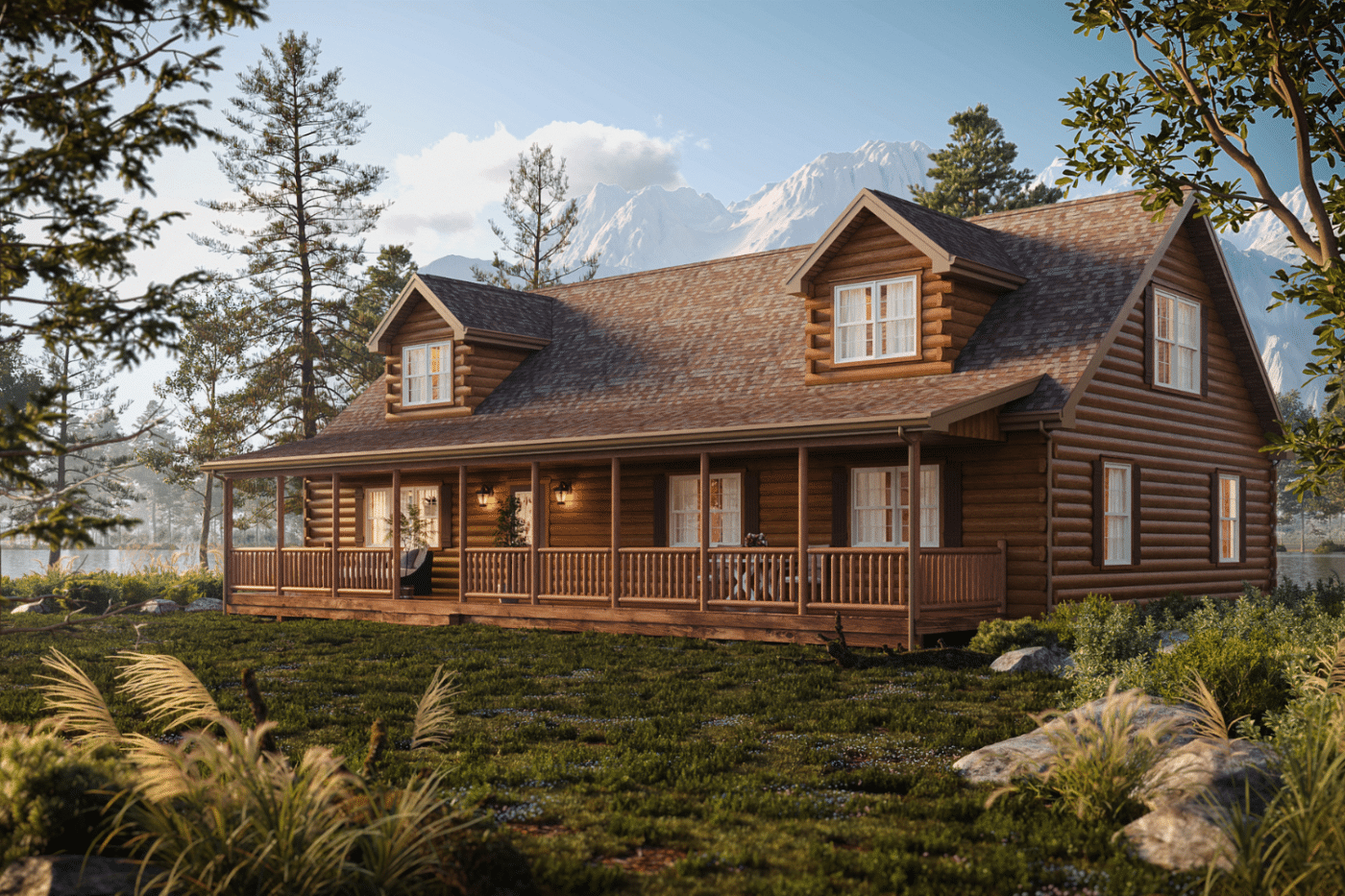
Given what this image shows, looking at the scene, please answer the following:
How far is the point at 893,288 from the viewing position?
18.7 m

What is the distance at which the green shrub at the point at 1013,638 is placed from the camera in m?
14.4

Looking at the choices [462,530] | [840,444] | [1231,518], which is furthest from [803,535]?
[1231,518]

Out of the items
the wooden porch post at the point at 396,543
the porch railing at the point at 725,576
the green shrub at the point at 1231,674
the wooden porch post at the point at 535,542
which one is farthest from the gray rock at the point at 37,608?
the green shrub at the point at 1231,674

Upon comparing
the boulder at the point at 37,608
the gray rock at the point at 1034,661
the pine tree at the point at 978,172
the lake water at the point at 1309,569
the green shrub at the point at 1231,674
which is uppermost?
the pine tree at the point at 978,172

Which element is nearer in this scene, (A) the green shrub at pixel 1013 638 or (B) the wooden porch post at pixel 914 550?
(A) the green shrub at pixel 1013 638

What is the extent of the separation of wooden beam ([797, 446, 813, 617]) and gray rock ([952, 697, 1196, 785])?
7930mm

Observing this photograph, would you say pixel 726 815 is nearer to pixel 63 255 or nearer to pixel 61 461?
pixel 63 255

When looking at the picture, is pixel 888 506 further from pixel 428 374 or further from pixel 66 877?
pixel 66 877

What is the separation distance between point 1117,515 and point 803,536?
5.97 metres

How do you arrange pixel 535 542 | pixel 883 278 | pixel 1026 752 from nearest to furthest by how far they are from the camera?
1. pixel 1026 752
2. pixel 883 278
3. pixel 535 542

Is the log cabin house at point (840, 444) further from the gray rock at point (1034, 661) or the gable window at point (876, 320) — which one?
the gray rock at point (1034, 661)

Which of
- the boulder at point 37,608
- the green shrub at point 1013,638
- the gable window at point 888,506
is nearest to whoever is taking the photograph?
the green shrub at point 1013,638

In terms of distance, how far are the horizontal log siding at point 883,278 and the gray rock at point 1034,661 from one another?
5662mm

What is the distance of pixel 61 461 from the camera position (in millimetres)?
56000
